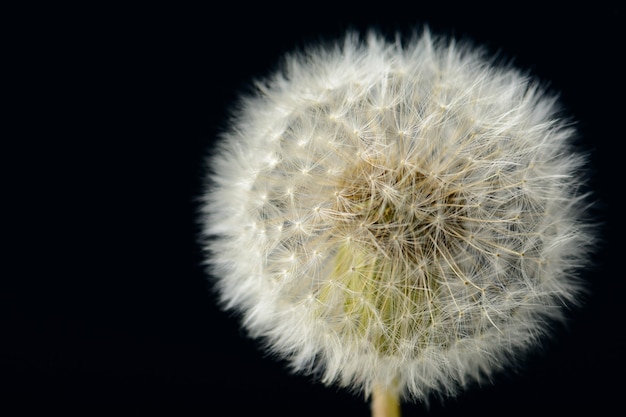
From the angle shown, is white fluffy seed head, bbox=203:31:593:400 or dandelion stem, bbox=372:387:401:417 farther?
dandelion stem, bbox=372:387:401:417

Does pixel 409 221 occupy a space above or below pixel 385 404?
above

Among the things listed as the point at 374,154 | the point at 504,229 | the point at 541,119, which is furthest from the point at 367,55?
the point at 504,229

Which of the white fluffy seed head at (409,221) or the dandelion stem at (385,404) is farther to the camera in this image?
the dandelion stem at (385,404)

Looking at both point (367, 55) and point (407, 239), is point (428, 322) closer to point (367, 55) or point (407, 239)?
point (407, 239)

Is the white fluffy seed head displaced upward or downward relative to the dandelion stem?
upward

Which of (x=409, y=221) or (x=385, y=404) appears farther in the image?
(x=385, y=404)
